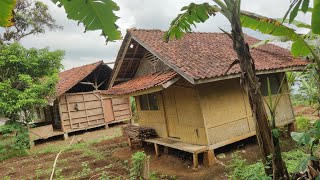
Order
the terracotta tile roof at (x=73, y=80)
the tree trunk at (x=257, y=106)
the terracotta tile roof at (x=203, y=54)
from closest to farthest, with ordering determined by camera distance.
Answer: the tree trunk at (x=257, y=106), the terracotta tile roof at (x=203, y=54), the terracotta tile roof at (x=73, y=80)

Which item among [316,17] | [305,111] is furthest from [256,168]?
[305,111]

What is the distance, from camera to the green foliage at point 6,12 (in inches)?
87.1

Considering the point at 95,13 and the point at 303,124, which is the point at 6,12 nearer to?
the point at 95,13

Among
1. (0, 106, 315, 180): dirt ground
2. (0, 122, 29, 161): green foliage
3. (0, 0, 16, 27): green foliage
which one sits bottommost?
(0, 106, 315, 180): dirt ground

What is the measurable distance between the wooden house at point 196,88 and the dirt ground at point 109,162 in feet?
1.81

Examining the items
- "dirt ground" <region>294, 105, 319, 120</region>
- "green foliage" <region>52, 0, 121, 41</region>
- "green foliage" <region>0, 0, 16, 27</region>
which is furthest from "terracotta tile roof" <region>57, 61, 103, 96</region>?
"green foliage" <region>0, 0, 16, 27</region>

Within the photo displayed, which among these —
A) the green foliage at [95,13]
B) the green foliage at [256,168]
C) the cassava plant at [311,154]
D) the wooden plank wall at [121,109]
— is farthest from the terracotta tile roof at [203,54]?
the wooden plank wall at [121,109]

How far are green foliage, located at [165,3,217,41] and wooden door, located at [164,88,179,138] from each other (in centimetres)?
339

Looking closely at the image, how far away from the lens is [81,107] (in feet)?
59.1

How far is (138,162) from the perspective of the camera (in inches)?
310

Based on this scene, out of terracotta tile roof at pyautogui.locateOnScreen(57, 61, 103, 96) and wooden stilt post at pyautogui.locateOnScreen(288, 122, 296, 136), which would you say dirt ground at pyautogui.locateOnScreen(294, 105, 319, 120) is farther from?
terracotta tile roof at pyautogui.locateOnScreen(57, 61, 103, 96)

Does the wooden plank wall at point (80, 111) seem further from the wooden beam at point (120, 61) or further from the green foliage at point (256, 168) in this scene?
the green foliage at point (256, 168)

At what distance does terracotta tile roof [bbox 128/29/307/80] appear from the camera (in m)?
8.23

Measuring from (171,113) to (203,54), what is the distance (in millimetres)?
2401
